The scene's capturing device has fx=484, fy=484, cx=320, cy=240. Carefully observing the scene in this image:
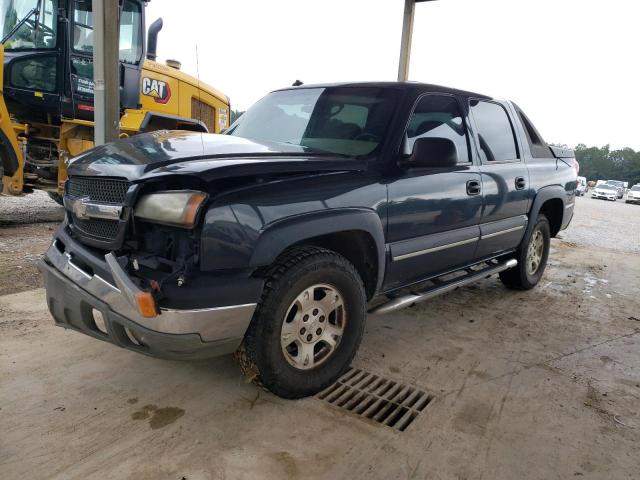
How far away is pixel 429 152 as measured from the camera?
10.1 ft

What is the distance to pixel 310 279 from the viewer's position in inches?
101

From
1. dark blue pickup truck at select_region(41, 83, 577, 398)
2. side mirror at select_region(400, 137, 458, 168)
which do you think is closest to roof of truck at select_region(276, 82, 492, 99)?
dark blue pickup truck at select_region(41, 83, 577, 398)

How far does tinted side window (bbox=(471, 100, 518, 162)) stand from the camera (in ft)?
13.2

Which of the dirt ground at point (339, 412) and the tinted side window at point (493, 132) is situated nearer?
the dirt ground at point (339, 412)

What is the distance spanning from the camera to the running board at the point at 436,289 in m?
3.15

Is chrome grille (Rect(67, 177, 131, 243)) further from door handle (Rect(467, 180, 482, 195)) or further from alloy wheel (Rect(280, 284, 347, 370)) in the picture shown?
door handle (Rect(467, 180, 482, 195))

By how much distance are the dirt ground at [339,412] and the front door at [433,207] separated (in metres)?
0.65

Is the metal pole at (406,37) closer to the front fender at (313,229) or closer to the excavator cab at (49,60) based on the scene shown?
the excavator cab at (49,60)

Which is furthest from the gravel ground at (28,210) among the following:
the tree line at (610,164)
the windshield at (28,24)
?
the tree line at (610,164)

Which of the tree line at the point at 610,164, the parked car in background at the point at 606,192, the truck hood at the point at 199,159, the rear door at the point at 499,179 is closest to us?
the truck hood at the point at 199,159

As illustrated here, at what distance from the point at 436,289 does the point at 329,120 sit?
1.46m

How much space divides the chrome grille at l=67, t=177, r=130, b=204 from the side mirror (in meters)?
1.67

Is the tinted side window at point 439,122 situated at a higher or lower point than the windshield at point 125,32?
lower

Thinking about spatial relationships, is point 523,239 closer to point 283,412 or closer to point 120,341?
point 283,412
